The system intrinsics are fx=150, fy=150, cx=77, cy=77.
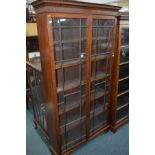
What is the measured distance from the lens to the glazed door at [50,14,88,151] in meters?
1.52

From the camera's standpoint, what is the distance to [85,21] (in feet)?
5.31

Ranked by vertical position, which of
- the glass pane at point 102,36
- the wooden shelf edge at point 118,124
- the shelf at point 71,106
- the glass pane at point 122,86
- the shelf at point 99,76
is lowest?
the wooden shelf edge at point 118,124

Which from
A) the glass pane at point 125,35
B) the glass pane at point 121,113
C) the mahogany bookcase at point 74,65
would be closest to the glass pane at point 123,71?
the mahogany bookcase at point 74,65

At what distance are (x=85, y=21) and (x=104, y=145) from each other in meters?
1.68

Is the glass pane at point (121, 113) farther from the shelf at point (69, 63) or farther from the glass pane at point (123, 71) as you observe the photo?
the shelf at point (69, 63)

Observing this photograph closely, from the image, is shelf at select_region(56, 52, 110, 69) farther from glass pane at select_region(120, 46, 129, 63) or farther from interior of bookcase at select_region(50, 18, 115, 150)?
glass pane at select_region(120, 46, 129, 63)

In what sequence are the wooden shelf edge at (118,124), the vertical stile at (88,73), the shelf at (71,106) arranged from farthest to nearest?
1. the wooden shelf edge at (118,124)
2. the shelf at (71,106)
3. the vertical stile at (88,73)

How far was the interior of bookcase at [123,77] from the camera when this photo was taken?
2.05 metres

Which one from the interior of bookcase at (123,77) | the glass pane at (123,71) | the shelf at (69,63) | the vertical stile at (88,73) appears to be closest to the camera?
the shelf at (69,63)

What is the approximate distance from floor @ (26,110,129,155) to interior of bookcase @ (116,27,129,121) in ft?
0.97

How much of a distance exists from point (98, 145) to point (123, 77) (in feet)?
3.47

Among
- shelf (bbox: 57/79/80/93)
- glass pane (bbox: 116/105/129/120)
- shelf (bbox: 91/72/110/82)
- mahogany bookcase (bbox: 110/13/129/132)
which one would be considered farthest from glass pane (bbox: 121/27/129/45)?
glass pane (bbox: 116/105/129/120)
